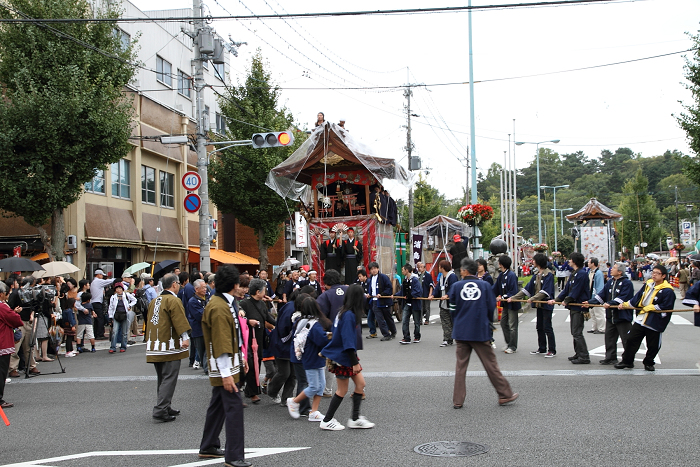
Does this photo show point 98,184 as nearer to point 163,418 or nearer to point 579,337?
point 163,418

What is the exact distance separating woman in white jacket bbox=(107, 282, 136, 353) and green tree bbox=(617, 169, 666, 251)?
55.2m

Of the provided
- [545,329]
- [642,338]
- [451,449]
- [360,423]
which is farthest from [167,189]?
[451,449]

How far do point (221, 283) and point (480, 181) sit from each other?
3247 inches

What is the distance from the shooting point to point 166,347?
7.44 m

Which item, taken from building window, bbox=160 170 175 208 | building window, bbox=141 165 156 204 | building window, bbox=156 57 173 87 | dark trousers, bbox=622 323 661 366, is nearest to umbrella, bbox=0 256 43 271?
dark trousers, bbox=622 323 661 366

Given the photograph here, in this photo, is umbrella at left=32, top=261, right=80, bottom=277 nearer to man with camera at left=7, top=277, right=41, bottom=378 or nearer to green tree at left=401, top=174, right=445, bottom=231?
man with camera at left=7, top=277, right=41, bottom=378

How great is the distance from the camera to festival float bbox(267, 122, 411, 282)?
1712 cm

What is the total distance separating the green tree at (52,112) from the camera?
53.8 feet

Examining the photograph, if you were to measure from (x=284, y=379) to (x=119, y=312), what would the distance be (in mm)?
8282

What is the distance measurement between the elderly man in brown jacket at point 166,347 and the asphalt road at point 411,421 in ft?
0.86

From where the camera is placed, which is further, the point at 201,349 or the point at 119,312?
the point at 119,312

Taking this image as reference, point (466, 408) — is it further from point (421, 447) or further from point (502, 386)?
point (421, 447)

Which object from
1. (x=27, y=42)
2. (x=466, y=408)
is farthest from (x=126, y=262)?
(x=466, y=408)

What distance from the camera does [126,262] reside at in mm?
25375
